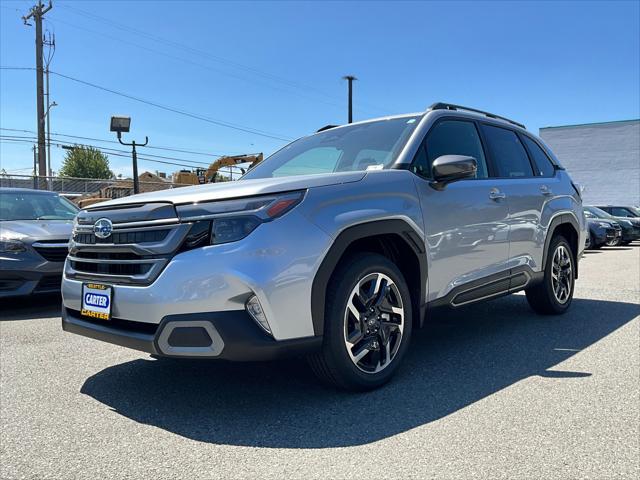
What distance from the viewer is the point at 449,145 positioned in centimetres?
433

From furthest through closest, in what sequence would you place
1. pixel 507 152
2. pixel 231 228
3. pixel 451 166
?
pixel 507 152, pixel 451 166, pixel 231 228

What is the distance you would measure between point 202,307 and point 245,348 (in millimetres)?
307

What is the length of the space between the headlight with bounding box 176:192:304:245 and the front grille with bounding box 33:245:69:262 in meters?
3.98

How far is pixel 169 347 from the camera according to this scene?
2.88 metres

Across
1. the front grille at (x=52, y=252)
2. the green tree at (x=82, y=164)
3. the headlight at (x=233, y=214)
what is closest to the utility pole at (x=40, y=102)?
the front grille at (x=52, y=252)

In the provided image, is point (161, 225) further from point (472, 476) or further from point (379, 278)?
point (472, 476)

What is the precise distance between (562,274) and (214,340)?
4241 mm

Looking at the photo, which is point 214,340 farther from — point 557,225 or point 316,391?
point 557,225

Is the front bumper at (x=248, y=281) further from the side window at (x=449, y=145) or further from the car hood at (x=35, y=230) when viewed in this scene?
the car hood at (x=35, y=230)

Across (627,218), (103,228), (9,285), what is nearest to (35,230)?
(9,285)

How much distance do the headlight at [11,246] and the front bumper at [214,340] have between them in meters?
3.90

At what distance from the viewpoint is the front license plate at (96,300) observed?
3136 mm

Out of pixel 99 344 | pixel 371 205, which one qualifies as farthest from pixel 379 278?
pixel 99 344

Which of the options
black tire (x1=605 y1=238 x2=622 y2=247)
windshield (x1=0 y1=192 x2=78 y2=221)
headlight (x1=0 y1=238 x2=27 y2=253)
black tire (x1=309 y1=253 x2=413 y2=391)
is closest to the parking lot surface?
black tire (x1=309 y1=253 x2=413 y2=391)
